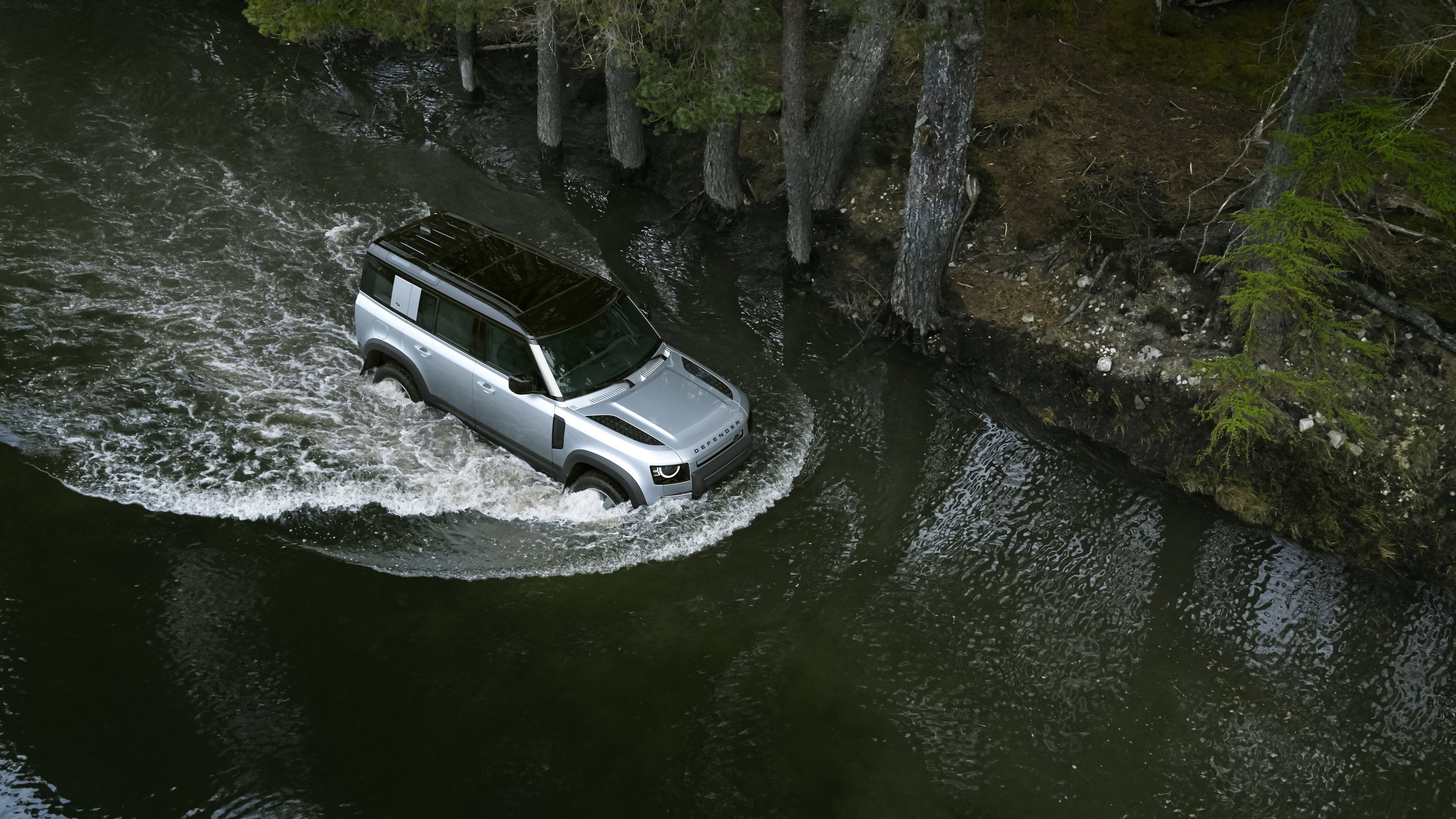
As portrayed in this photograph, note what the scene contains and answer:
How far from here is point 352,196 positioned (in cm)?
1374

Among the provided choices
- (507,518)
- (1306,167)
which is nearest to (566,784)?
(507,518)

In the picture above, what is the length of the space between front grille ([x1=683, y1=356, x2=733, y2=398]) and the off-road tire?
2.86 m

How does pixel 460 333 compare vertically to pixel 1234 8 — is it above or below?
below

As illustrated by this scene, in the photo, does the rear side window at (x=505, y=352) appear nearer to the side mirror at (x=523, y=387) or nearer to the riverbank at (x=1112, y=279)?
the side mirror at (x=523, y=387)

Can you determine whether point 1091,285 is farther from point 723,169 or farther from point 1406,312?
point 723,169

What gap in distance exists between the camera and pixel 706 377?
30.3 ft

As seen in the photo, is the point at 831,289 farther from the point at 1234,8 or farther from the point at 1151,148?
the point at 1234,8

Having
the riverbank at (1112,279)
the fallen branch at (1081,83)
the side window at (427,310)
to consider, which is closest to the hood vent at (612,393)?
the side window at (427,310)

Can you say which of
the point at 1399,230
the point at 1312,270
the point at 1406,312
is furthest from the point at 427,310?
the point at 1399,230

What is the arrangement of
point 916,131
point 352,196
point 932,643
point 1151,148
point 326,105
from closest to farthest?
1. point 932,643
2. point 916,131
3. point 1151,148
4. point 352,196
5. point 326,105

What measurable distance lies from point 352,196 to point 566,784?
1028 centimetres

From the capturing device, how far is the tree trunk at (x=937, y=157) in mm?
9891

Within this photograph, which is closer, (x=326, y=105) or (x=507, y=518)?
(x=507, y=518)

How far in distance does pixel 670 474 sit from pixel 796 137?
5.51 meters
